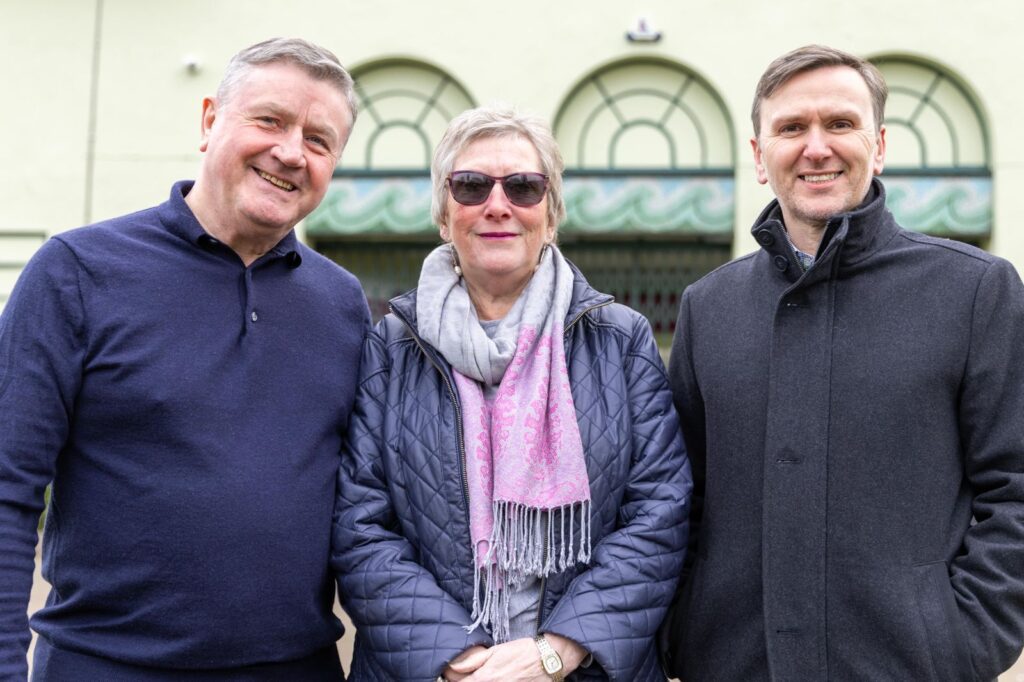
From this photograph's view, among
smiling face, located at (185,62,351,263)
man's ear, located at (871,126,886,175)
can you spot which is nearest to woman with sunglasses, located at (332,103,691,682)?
smiling face, located at (185,62,351,263)

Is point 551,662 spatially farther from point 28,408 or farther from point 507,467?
point 28,408

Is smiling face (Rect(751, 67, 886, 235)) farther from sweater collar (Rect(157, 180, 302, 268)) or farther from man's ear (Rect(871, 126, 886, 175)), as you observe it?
sweater collar (Rect(157, 180, 302, 268))

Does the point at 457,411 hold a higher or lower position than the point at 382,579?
higher

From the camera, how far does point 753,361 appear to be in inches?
99.3

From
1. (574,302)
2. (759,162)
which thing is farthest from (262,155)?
(759,162)

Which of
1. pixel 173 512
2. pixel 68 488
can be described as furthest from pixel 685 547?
pixel 68 488

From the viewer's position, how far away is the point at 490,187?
263 centimetres

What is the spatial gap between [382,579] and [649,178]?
8.86 m

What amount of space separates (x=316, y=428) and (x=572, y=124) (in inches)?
354

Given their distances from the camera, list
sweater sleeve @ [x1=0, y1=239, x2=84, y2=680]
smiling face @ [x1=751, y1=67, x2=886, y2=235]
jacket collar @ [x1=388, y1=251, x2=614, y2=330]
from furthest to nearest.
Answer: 1. jacket collar @ [x1=388, y1=251, x2=614, y2=330]
2. smiling face @ [x1=751, y1=67, x2=886, y2=235]
3. sweater sleeve @ [x1=0, y1=239, x2=84, y2=680]

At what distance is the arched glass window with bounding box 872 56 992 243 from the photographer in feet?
34.4

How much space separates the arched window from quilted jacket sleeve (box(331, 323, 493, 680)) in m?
8.43

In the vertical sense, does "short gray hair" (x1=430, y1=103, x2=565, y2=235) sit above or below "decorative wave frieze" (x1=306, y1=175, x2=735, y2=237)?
above

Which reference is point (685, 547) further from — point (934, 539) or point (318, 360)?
point (318, 360)
